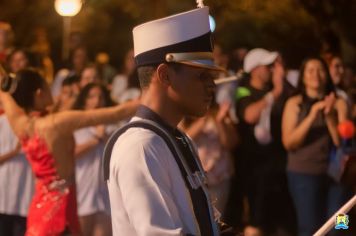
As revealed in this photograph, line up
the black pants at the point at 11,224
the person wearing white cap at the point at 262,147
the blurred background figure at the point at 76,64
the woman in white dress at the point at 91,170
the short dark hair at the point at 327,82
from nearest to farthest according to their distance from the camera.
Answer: the black pants at the point at 11,224 → the short dark hair at the point at 327,82 → the woman in white dress at the point at 91,170 → the person wearing white cap at the point at 262,147 → the blurred background figure at the point at 76,64

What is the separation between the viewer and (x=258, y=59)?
36.7 ft

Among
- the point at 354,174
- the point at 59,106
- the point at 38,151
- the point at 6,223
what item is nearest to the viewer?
the point at 354,174

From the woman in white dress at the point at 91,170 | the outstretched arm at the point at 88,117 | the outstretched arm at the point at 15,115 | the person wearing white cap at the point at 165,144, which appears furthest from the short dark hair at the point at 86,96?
the person wearing white cap at the point at 165,144

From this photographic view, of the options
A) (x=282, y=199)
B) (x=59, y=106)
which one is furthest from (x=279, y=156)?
(x=59, y=106)

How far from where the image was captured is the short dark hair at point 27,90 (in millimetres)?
7820

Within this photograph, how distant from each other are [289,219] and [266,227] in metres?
0.23

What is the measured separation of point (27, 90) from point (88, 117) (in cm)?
47

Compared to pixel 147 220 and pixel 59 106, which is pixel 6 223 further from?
pixel 147 220

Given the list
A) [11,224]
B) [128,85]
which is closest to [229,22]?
[128,85]

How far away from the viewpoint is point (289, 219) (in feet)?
35.2

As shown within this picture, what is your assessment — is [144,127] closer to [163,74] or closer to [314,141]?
[163,74]

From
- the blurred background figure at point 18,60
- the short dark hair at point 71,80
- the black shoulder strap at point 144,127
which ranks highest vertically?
the blurred background figure at point 18,60

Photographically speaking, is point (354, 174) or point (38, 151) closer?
point (354, 174)

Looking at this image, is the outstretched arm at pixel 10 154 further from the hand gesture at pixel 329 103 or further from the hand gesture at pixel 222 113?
the hand gesture at pixel 329 103
